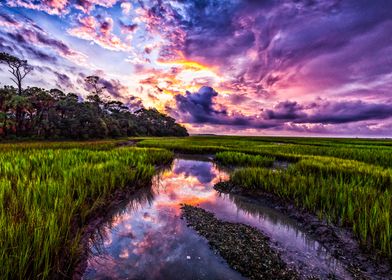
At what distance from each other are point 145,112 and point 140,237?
82010 mm

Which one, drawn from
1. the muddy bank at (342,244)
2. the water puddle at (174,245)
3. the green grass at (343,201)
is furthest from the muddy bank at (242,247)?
the green grass at (343,201)

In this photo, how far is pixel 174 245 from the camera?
3158 millimetres

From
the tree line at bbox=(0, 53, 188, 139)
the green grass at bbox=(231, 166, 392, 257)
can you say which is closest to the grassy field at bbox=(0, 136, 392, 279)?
the green grass at bbox=(231, 166, 392, 257)

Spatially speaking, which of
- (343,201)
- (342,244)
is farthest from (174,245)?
(343,201)

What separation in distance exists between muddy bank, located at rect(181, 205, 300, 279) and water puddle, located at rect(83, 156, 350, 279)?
143mm

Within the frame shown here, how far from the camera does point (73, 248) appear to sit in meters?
2.19

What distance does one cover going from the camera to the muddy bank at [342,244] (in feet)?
8.48

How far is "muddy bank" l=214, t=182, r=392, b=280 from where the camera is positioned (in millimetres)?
2584

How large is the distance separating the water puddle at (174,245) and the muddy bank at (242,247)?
0.14 metres

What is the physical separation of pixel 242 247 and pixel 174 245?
1071mm

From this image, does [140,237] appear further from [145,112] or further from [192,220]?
[145,112]

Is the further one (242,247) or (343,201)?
(343,201)

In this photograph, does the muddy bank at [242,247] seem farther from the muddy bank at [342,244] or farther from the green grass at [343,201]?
the green grass at [343,201]

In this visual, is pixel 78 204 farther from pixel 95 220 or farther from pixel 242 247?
pixel 242 247
